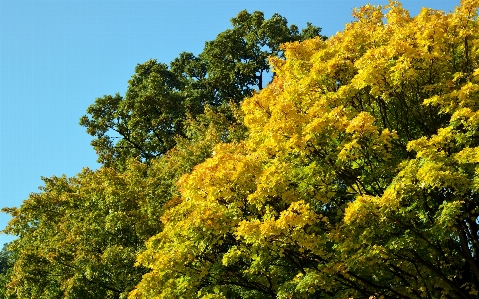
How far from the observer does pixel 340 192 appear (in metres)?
13.2

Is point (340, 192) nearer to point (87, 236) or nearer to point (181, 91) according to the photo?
point (87, 236)

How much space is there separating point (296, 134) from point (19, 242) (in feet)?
56.4

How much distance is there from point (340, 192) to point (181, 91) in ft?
74.1

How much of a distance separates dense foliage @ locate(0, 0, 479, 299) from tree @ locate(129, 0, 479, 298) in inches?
1.8

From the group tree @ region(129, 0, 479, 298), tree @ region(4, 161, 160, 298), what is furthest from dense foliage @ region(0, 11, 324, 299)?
tree @ region(129, 0, 479, 298)

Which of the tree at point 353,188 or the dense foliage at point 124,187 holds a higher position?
the dense foliage at point 124,187

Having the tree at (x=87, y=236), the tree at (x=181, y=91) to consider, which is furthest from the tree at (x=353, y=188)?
the tree at (x=181, y=91)

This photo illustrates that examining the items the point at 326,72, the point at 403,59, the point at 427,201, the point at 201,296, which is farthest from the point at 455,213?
the point at 201,296

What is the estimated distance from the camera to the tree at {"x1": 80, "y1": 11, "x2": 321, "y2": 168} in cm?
3161

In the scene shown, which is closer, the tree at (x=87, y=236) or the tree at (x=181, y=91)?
the tree at (x=87, y=236)

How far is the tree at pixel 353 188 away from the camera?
10695 mm

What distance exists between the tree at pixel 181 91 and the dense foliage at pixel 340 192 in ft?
48.3

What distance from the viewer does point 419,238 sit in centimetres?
1098

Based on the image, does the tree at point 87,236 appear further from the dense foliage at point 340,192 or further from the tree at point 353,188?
the tree at point 353,188
